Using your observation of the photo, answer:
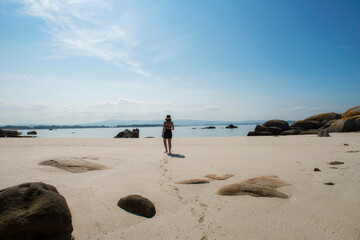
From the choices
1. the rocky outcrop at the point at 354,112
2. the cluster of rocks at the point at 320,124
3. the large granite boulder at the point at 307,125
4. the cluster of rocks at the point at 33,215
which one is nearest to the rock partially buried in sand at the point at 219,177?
the cluster of rocks at the point at 33,215

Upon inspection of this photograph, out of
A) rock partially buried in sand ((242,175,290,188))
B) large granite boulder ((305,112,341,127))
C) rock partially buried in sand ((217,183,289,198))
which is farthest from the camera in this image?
large granite boulder ((305,112,341,127))

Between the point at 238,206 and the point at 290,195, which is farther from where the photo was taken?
the point at 290,195

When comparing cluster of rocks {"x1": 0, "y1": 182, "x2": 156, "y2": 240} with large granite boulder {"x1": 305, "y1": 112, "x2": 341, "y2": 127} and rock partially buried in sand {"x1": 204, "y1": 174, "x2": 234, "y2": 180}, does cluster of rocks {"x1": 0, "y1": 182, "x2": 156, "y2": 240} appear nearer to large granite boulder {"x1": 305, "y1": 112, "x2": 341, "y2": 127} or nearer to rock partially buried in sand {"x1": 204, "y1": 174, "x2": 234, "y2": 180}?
rock partially buried in sand {"x1": 204, "y1": 174, "x2": 234, "y2": 180}

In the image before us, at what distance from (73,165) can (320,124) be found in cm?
3008

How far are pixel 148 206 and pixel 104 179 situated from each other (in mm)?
1850

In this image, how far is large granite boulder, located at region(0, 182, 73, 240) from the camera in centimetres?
195

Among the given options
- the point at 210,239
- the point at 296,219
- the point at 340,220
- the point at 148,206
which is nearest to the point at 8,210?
the point at 148,206

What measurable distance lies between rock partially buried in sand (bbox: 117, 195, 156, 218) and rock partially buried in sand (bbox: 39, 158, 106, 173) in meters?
2.47

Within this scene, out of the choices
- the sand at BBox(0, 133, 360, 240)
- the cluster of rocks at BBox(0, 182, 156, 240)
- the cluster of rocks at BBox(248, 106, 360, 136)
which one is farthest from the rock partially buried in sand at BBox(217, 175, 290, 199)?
the cluster of rocks at BBox(248, 106, 360, 136)

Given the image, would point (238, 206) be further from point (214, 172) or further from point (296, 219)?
point (214, 172)

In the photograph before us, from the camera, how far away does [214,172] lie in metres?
5.26

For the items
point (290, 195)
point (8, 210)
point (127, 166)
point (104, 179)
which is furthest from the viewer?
point (127, 166)

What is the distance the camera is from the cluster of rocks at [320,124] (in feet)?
61.9

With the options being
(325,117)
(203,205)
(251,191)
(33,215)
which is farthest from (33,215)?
(325,117)
